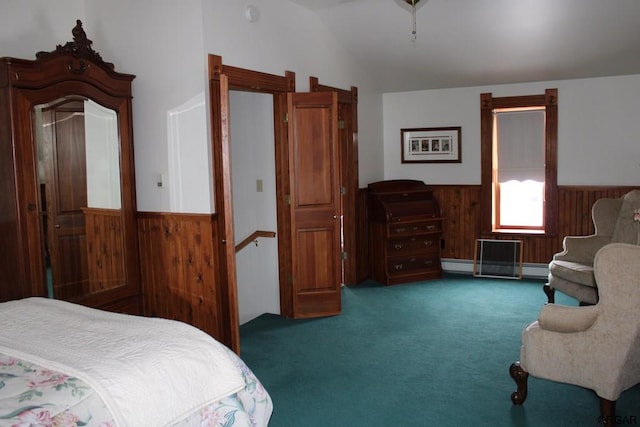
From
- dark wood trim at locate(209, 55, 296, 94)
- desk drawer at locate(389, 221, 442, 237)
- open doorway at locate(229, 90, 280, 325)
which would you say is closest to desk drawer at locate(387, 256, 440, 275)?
desk drawer at locate(389, 221, 442, 237)

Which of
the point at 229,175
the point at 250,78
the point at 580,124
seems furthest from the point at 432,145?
the point at 229,175

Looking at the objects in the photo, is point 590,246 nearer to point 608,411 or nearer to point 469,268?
point 469,268

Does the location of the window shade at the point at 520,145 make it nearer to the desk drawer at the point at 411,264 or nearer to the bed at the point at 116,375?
the desk drawer at the point at 411,264

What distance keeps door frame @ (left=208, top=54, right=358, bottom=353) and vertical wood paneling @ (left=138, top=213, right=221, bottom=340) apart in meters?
0.07

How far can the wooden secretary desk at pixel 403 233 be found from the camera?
6117 millimetres

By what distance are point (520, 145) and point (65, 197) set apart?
4777 millimetres

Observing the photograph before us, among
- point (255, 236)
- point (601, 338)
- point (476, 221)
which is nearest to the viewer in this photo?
point (601, 338)

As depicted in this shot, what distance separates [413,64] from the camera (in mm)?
6141

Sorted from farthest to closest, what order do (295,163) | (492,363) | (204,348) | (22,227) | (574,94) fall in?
(574,94)
(295,163)
(492,363)
(22,227)
(204,348)

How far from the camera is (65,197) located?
3744mm

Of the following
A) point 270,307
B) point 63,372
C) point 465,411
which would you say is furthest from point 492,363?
point 63,372

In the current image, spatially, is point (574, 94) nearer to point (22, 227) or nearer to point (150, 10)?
point (150, 10)

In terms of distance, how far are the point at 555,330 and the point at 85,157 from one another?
3.16 meters

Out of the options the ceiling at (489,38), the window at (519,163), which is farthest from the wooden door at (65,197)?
the window at (519,163)
